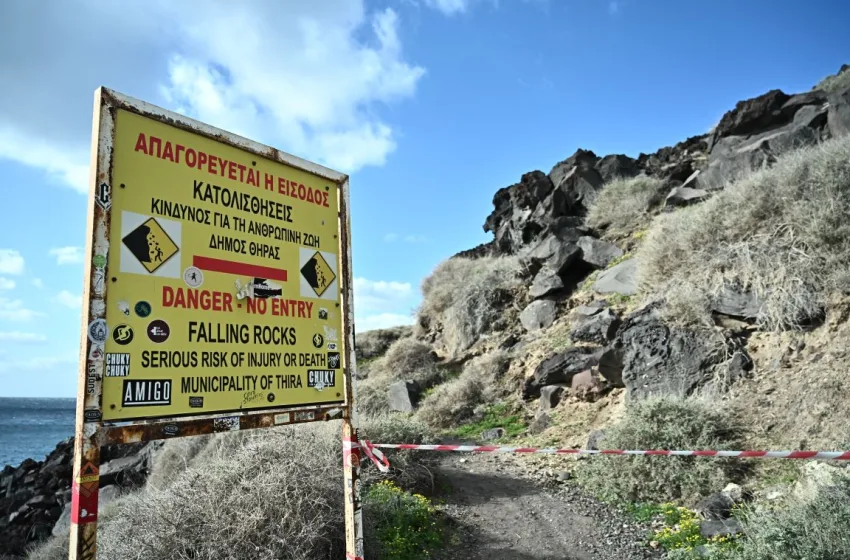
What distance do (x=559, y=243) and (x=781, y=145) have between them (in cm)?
611

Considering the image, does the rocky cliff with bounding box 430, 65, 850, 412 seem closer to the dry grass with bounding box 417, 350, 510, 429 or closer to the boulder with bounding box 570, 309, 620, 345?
the boulder with bounding box 570, 309, 620, 345

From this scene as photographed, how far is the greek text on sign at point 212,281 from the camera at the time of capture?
8.73 ft

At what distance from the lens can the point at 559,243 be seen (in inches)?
586

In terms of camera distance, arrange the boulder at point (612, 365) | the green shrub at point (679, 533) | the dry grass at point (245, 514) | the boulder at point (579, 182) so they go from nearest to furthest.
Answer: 1. the dry grass at point (245, 514)
2. the green shrub at point (679, 533)
3. the boulder at point (612, 365)
4. the boulder at point (579, 182)

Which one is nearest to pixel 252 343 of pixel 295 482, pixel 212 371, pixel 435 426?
pixel 212 371

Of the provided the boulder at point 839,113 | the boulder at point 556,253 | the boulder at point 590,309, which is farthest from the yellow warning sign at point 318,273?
the boulder at point 839,113

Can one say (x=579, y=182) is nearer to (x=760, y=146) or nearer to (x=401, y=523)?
(x=760, y=146)

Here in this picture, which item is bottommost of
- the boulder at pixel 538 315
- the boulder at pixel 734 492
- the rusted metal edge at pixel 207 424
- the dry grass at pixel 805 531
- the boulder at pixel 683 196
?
the boulder at pixel 734 492

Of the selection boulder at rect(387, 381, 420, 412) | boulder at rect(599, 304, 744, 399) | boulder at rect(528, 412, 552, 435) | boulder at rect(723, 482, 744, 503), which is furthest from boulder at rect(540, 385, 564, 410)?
boulder at rect(723, 482, 744, 503)

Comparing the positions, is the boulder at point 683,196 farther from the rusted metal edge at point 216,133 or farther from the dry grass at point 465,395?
the rusted metal edge at point 216,133

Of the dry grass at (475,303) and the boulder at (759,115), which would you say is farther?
the dry grass at (475,303)

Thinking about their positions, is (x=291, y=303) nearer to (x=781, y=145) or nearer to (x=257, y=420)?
(x=257, y=420)

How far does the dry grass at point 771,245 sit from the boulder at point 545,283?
4.01 metres

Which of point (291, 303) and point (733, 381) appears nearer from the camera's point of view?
point (291, 303)
